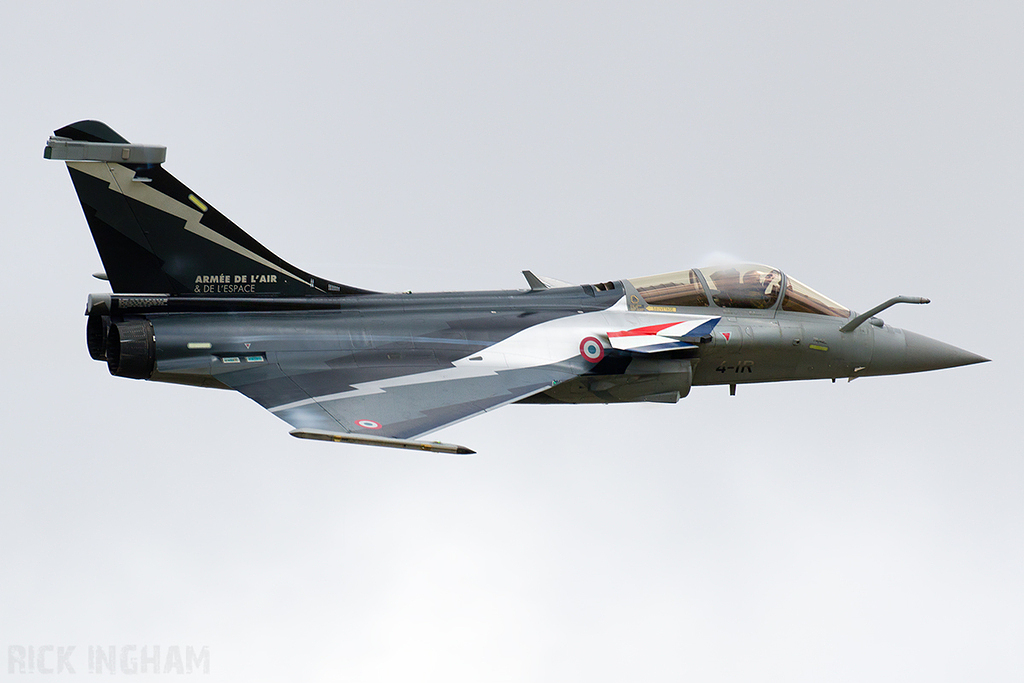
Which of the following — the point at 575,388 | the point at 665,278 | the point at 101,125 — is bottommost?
the point at 575,388

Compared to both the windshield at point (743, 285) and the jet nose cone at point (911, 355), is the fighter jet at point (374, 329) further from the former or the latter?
the jet nose cone at point (911, 355)

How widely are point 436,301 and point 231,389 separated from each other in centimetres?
306

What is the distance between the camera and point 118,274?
20609 millimetres

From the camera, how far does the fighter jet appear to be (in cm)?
2034

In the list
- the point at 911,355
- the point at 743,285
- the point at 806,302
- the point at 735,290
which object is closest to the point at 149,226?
the point at 735,290

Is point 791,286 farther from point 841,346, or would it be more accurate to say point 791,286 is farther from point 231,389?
point 231,389

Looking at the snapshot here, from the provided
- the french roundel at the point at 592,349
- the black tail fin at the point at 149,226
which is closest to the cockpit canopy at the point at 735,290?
the french roundel at the point at 592,349

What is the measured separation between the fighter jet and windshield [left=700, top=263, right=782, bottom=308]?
0.02 m

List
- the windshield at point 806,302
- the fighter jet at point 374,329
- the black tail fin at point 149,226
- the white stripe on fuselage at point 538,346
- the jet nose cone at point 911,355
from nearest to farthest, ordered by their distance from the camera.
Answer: the fighter jet at point 374,329
the black tail fin at point 149,226
the white stripe on fuselage at point 538,346
the windshield at point 806,302
the jet nose cone at point 911,355

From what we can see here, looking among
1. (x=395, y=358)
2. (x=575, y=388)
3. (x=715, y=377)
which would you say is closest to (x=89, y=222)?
(x=395, y=358)

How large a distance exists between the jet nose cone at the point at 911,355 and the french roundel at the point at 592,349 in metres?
4.30

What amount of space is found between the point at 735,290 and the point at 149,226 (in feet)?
25.9

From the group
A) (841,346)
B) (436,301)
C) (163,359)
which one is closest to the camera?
(163,359)

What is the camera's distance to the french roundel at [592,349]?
2191 cm
